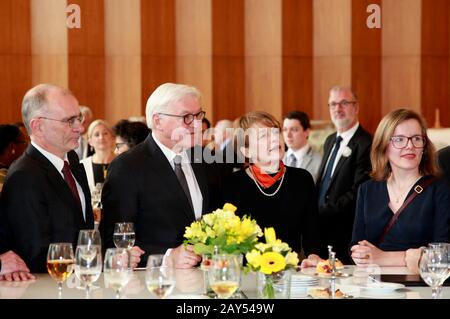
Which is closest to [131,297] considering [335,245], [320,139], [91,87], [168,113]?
[168,113]

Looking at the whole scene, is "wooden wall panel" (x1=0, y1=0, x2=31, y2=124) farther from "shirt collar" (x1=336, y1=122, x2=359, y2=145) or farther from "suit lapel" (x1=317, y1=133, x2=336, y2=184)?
"shirt collar" (x1=336, y1=122, x2=359, y2=145)

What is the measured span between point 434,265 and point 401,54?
324 inches

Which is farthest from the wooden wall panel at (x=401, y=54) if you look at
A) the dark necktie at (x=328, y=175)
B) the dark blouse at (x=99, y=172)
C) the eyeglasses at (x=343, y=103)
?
the dark blouse at (x=99, y=172)

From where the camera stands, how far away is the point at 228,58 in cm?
1096

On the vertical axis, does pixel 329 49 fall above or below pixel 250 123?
above

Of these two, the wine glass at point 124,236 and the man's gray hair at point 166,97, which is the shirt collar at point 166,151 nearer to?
the man's gray hair at point 166,97

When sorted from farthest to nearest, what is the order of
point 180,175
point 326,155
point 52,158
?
1. point 326,155
2. point 180,175
3. point 52,158

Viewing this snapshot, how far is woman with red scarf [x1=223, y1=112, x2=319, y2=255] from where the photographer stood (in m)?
4.23

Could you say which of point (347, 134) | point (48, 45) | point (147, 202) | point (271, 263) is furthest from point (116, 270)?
point (48, 45)

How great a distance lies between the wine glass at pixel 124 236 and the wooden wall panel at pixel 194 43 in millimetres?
7272

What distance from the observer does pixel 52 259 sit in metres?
2.93

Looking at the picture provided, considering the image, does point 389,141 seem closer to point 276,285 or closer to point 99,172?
point 276,285

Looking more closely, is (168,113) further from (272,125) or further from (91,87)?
(91,87)

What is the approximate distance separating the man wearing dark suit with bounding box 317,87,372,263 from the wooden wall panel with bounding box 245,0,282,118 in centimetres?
420
